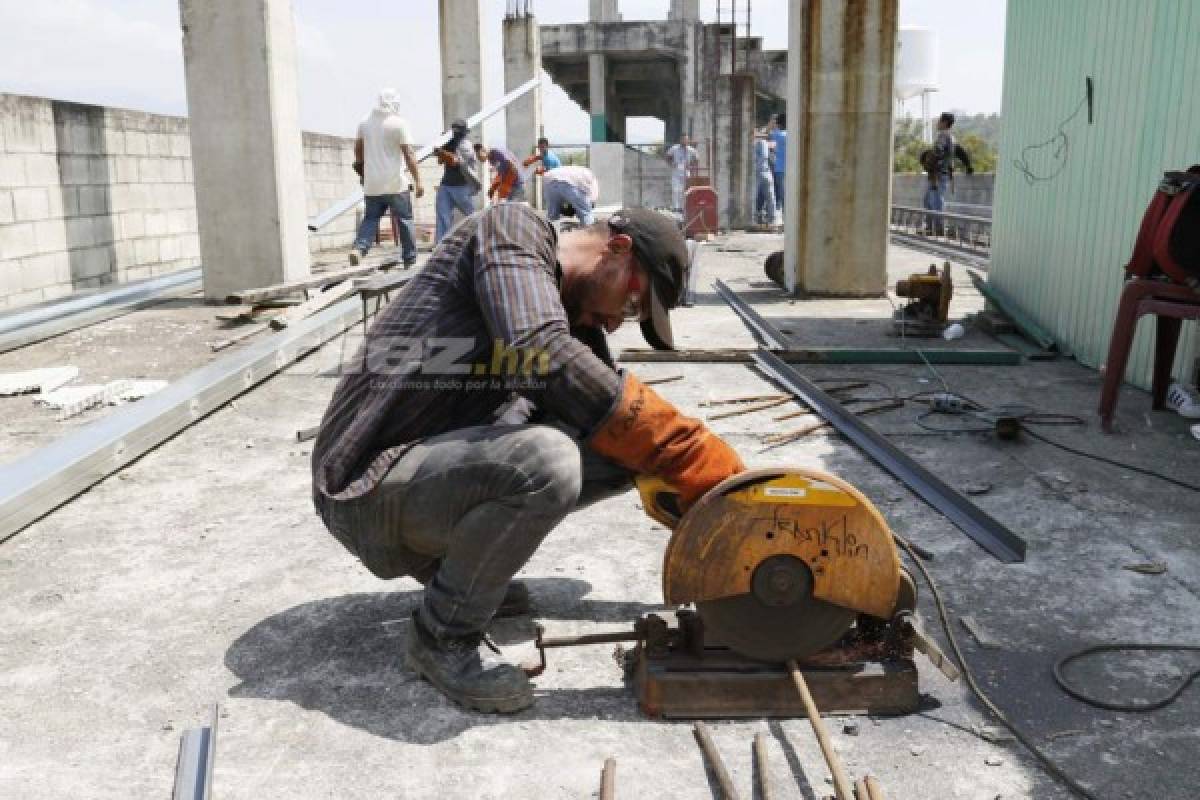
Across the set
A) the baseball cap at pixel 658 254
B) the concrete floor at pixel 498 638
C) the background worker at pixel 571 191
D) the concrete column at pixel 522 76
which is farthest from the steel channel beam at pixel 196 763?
the concrete column at pixel 522 76

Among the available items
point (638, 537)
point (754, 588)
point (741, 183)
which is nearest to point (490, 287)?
point (754, 588)

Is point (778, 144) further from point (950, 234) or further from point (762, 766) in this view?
point (762, 766)

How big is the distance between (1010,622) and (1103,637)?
0.83ft

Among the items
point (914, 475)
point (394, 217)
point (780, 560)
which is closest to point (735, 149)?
point (394, 217)

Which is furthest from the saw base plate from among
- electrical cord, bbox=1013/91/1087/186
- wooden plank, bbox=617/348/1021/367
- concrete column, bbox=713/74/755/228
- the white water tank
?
the white water tank

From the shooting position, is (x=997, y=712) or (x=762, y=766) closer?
(x=762, y=766)

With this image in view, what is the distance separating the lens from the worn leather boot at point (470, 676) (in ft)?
8.45

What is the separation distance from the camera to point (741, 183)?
22.4m

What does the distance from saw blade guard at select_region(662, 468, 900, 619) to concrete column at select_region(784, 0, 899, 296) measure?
8.23 meters

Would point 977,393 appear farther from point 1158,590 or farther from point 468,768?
point 468,768

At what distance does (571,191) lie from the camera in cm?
1208

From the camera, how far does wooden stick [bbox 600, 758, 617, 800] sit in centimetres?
218

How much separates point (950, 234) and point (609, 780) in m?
17.4

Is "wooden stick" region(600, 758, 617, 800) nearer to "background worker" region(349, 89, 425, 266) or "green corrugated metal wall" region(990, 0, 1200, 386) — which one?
"green corrugated metal wall" region(990, 0, 1200, 386)
